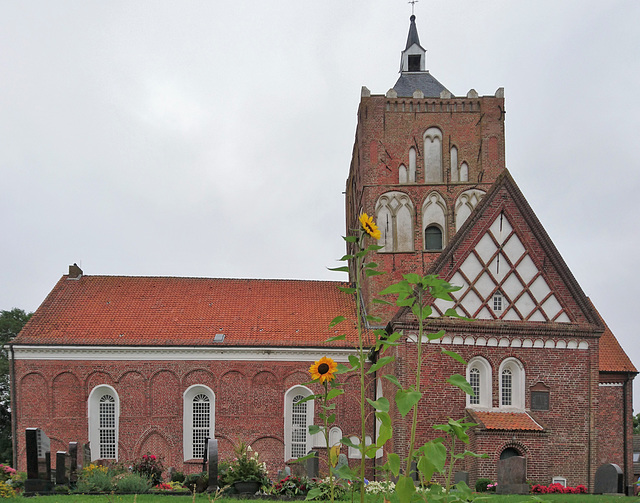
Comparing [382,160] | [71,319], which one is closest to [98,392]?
[71,319]

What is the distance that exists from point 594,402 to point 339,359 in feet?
35.0

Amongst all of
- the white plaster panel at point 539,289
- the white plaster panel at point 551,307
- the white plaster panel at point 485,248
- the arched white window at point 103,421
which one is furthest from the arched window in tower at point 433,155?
the arched white window at point 103,421

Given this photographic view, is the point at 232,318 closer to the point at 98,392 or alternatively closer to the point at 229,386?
the point at 229,386

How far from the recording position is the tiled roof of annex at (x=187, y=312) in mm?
30141

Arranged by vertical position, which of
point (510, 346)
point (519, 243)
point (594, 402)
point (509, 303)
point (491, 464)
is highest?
point (519, 243)

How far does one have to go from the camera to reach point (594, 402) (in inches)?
915

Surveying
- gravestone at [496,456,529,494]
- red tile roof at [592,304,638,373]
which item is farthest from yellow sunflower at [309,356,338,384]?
red tile roof at [592,304,638,373]

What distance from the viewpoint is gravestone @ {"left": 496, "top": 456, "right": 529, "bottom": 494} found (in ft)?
57.2

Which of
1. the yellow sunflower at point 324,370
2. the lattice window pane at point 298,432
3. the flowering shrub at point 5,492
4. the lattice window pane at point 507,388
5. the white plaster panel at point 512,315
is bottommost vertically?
the lattice window pane at point 298,432

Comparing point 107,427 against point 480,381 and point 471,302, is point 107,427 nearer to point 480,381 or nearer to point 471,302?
point 480,381

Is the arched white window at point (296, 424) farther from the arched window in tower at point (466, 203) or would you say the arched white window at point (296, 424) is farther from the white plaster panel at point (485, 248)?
the arched window in tower at point (466, 203)

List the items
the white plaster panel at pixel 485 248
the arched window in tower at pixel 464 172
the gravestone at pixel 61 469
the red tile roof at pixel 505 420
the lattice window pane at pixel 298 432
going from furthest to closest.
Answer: the arched window in tower at pixel 464 172, the lattice window pane at pixel 298 432, the white plaster panel at pixel 485 248, the red tile roof at pixel 505 420, the gravestone at pixel 61 469

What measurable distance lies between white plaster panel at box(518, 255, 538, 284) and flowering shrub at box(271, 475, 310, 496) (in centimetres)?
1177

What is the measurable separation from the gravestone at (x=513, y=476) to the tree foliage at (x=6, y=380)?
3770cm
